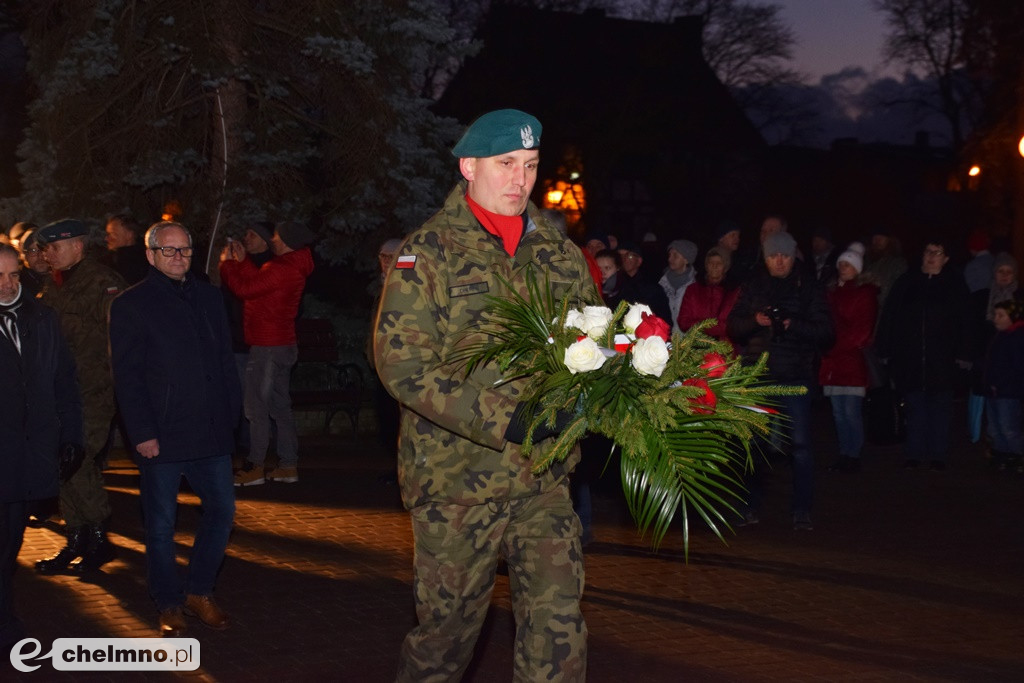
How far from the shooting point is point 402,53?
17.8 m

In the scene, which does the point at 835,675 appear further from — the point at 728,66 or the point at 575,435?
the point at 728,66

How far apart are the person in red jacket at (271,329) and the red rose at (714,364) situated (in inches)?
306

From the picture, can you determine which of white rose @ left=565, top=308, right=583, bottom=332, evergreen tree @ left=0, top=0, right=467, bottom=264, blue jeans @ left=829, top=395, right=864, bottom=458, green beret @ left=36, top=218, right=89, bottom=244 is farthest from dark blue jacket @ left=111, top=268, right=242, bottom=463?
evergreen tree @ left=0, top=0, right=467, bottom=264

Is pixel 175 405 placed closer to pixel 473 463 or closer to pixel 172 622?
pixel 172 622

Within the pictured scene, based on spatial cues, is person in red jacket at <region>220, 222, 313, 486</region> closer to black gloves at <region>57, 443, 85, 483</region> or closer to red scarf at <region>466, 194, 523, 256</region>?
black gloves at <region>57, 443, 85, 483</region>

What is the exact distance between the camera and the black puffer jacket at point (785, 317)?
9.85 meters

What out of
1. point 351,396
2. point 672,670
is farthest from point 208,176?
point 672,670

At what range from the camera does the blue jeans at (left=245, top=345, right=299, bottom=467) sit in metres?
12.1

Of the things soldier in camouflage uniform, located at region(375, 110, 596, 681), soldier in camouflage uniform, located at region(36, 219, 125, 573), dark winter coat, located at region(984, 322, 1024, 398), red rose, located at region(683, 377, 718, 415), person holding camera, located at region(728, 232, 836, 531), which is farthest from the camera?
dark winter coat, located at region(984, 322, 1024, 398)

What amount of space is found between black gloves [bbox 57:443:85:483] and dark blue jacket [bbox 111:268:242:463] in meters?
0.34

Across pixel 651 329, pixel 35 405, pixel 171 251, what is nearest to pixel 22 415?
pixel 35 405

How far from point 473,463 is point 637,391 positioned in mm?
735

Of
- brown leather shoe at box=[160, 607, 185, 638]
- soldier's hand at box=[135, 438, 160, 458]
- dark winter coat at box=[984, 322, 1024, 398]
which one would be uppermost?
dark winter coat at box=[984, 322, 1024, 398]

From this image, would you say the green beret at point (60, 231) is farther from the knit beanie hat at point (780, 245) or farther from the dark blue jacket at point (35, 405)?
the knit beanie hat at point (780, 245)
